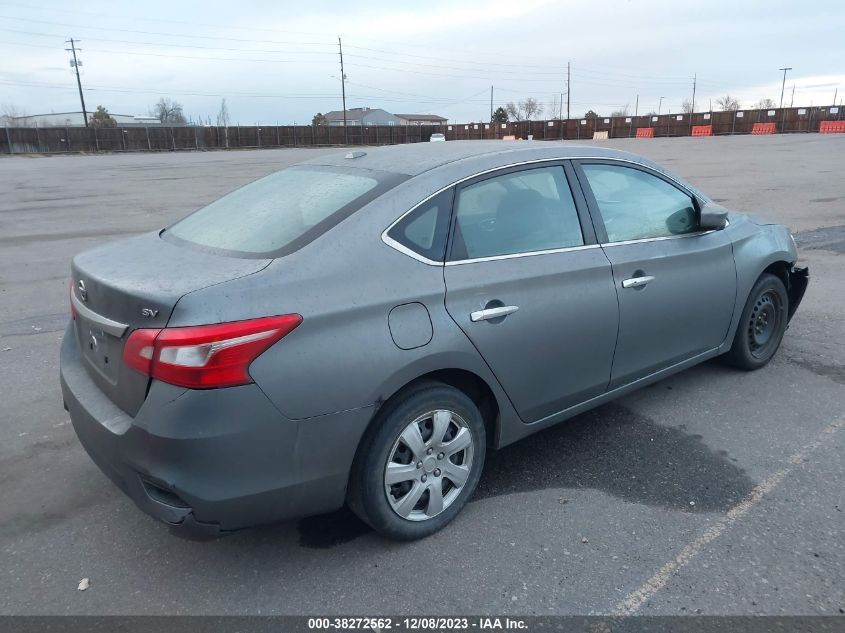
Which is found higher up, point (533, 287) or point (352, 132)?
point (352, 132)

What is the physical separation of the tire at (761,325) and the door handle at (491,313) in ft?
7.37

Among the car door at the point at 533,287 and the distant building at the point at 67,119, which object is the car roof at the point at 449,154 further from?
the distant building at the point at 67,119

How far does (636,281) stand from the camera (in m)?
3.50

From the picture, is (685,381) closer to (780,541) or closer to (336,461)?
(780,541)

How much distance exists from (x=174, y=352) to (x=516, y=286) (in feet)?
4.99

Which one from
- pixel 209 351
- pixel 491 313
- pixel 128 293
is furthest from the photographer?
pixel 491 313

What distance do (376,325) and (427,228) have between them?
570 mm

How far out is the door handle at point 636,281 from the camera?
346 cm

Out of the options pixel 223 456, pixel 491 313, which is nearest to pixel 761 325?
pixel 491 313

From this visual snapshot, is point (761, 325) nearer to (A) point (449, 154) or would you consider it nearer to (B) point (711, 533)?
(B) point (711, 533)

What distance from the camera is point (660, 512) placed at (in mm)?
3047

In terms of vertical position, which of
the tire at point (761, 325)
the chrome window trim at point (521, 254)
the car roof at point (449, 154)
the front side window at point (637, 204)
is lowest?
the tire at point (761, 325)

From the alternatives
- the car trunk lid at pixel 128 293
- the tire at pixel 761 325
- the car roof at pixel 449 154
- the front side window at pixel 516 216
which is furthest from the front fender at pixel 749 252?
the car trunk lid at pixel 128 293

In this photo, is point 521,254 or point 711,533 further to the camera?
point 521,254
